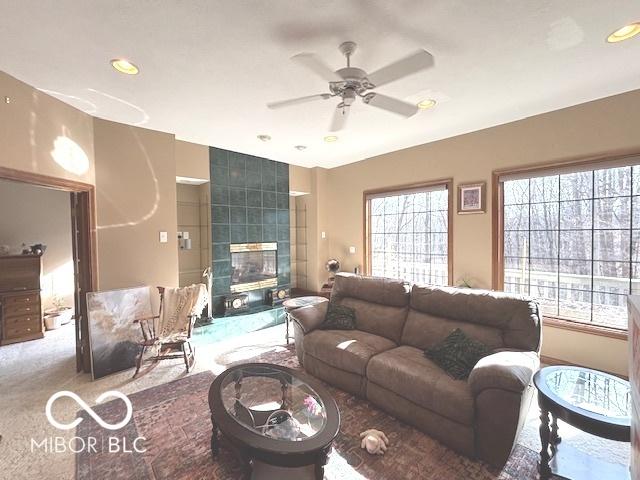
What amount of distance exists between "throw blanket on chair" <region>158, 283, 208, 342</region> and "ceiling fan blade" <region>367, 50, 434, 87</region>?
297 cm

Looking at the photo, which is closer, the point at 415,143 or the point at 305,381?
the point at 305,381

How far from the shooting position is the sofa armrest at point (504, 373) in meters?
1.74

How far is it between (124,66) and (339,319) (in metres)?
2.98

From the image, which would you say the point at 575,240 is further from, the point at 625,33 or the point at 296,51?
Answer: the point at 296,51

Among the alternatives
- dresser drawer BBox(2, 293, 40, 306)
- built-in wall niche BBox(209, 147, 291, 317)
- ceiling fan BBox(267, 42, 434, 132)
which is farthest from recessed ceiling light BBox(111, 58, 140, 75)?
dresser drawer BBox(2, 293, 40, 306)

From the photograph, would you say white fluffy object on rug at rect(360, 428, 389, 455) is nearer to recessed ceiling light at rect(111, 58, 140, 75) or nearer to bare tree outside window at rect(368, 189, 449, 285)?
bare tree outside window at rect(368, 189, 449, 285)

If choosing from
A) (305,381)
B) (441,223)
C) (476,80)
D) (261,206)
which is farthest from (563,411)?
(261,206)

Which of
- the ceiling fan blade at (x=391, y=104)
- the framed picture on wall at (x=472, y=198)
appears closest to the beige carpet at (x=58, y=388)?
the framed picture on wall at (x=472, y=198)

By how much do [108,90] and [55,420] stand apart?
9.38 feet

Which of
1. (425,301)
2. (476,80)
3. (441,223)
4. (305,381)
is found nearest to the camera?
(305,381)

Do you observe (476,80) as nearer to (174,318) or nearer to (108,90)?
(108,90)

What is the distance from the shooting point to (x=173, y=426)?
2.25m

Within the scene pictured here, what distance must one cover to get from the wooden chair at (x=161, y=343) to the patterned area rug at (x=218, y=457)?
673 mm

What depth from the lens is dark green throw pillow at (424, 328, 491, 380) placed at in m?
2.13
